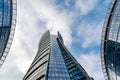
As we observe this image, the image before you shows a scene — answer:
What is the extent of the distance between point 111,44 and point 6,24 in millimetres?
23303

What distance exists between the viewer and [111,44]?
5819 centimetres

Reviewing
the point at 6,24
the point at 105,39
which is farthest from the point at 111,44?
the point at 6,24

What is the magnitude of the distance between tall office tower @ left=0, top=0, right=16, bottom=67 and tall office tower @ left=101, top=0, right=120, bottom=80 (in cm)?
2053

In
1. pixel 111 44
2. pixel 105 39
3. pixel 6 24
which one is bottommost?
pixel 111 44

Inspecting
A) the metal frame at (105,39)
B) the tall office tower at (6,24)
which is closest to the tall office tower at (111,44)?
the metal frame at (105,39)

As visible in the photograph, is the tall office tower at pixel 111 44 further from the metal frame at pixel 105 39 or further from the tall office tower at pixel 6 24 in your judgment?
the tall office tower at pixel 6 24

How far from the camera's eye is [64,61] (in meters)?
75.7

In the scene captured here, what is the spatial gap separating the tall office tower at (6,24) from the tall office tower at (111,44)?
2053 centimetres

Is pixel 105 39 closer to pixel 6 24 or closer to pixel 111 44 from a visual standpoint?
pixel 111 44

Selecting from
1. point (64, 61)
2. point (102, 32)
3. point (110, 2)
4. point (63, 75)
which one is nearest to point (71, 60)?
point (64, 61)

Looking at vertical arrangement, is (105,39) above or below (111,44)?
above

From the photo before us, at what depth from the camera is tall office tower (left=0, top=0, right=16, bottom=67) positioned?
4919 cm

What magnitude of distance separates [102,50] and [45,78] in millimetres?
14834

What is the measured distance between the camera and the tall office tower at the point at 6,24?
1937 inches
